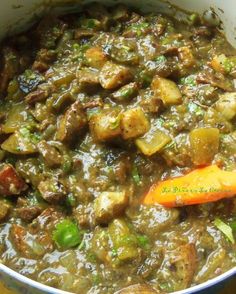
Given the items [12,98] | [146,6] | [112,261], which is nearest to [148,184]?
[112,261]

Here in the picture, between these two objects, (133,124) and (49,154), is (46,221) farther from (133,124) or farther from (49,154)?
(133,124)

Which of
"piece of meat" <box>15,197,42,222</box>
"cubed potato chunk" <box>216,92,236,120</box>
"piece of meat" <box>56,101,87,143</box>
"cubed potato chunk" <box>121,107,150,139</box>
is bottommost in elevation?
"piece of meat" <box>15,197,42,222</box>

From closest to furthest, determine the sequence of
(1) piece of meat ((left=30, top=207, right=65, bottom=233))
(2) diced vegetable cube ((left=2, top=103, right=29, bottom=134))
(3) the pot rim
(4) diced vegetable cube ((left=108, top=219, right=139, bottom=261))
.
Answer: (3) the pot rim < (4) diced vegetable cube ((left=108, top=219, right=139, bottom=261)) < (1) piece of meat ((left=30, top=207, right=65, bottom=233)) < (2) diced vegetable cube ((left=2, top=103, right=29, bottom=134))

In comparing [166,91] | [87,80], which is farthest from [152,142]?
[87,80]

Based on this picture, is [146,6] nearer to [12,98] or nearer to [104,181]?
[12,98]

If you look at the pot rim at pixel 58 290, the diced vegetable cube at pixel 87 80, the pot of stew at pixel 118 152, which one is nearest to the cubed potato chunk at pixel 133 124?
the pot of stew at pixel 118 152

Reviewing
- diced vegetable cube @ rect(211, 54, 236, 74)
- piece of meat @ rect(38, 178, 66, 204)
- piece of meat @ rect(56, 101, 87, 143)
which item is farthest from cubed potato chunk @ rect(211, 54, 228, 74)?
piece of meat @ rect(38, 178, 66, 204)

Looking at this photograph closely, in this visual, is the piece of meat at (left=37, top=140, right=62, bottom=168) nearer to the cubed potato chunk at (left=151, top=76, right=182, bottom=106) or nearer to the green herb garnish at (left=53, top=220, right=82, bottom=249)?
the green herb garnish at (left=53, top=220, right=82, bottom=249)
